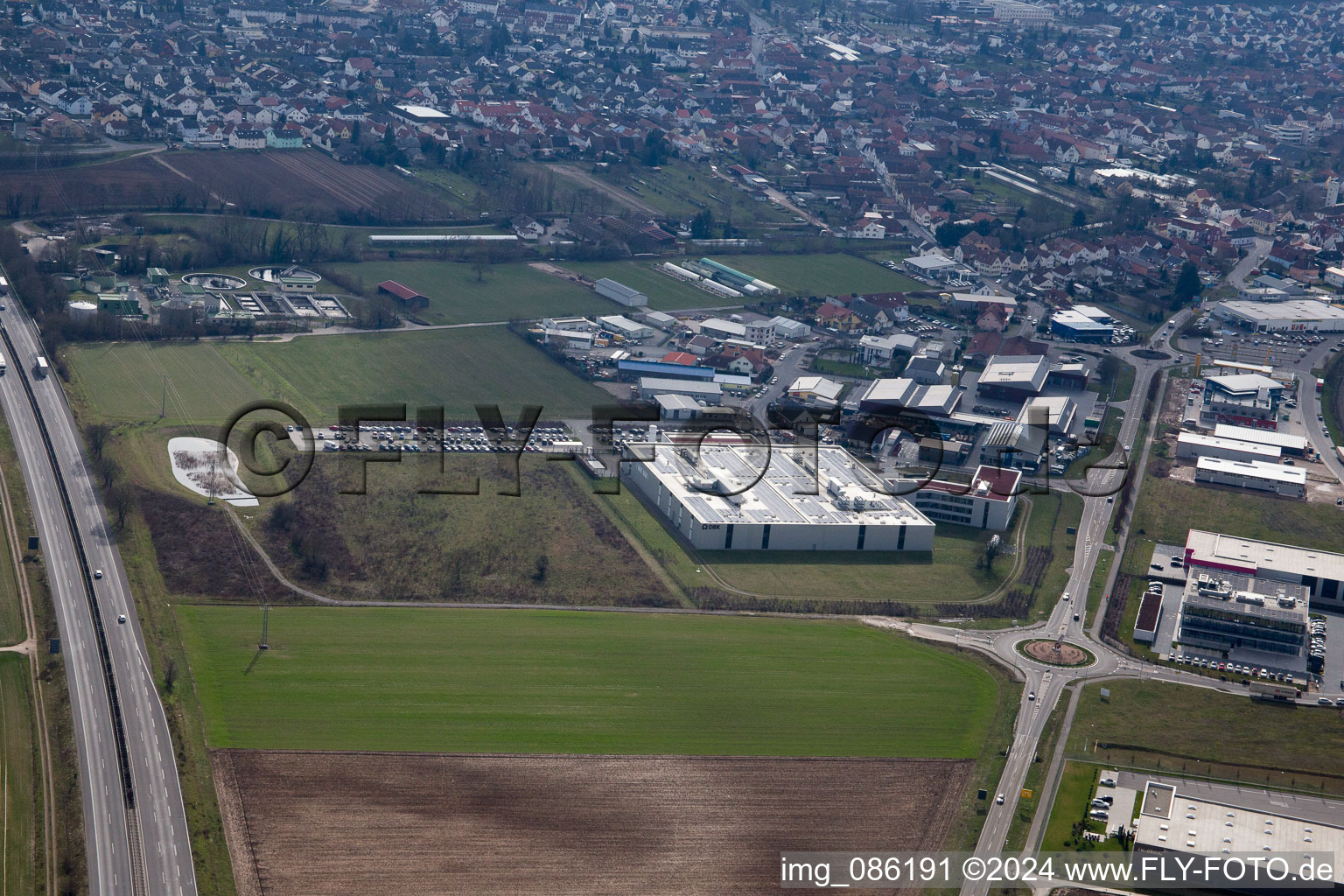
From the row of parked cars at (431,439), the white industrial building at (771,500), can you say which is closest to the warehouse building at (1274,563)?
the white industrial building at (771,500)

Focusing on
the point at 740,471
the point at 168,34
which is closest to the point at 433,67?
the point at 168,34

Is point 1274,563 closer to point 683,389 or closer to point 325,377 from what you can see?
point 683,389

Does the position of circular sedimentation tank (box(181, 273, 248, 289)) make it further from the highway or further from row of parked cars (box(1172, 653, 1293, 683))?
row of parked cars (box(1172, 653, 1293, 683))

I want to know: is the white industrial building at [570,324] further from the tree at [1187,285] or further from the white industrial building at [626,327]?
the tree at [1187,285]

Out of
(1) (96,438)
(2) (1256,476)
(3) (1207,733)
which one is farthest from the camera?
(2) (1256,476)

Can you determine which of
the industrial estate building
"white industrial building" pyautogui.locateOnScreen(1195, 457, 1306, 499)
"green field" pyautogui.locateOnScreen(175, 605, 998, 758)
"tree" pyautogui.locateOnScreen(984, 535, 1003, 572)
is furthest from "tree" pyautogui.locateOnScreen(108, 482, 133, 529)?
"white industrial building" pyautogui.locateOnScreen(1195, 457, 1306, 499)

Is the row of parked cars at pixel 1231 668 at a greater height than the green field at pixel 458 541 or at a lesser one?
greater

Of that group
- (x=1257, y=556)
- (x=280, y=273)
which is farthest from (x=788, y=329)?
(x=1257, y=556)
